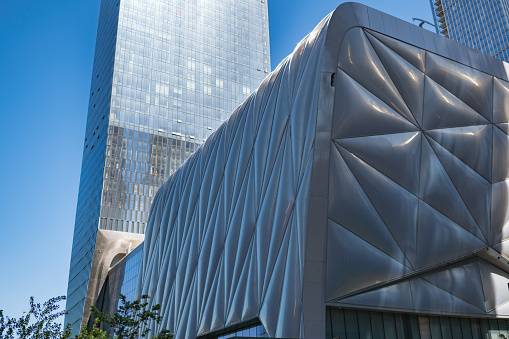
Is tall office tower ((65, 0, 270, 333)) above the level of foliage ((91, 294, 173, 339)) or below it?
above

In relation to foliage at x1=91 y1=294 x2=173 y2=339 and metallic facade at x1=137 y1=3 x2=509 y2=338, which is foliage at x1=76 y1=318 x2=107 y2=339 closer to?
foliage at x1=91 y1=294 x2=173 y2=339

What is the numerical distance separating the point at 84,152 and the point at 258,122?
7020cm

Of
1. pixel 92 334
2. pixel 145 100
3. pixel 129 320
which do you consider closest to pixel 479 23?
pixel 145 100

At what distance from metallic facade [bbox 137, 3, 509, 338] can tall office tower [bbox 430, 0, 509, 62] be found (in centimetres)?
10608

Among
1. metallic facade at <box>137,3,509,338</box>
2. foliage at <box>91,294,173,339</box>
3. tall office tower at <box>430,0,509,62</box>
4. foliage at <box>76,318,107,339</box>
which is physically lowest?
foliage at <box>76,318,107,339</box>

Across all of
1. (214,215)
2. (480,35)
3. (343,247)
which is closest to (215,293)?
(214,215)

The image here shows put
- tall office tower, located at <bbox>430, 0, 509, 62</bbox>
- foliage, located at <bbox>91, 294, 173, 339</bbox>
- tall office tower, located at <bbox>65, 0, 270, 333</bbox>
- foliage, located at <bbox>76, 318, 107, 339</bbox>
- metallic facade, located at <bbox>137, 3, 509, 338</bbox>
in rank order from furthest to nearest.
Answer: tall office tower, located at <bbox>430, 0, 509, 62</bbox> → tall office tower, located at <bbox>65, 0, 270, 333</bbox> → foliage, located at <bbox>91, 294, 173, 339</bbox> → foliage, located at <bbox>76, 318, 107, 339</bbox> → metallic facade, located at <bbox>137, 3, 509, 338</bbox>

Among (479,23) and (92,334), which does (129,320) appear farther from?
(479,23)

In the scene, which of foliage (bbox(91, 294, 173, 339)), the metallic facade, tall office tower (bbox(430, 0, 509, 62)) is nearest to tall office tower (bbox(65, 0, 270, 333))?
foliage (bbox(91, 294, 173, 339))

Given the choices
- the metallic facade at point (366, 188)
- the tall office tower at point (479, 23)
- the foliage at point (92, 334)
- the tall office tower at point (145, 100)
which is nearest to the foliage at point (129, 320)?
the foliage at point (92, 334)

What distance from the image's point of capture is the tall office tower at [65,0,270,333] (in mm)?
78438

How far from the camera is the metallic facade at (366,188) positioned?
25609mm

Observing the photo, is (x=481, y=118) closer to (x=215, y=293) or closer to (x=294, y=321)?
(x=294, y=321)

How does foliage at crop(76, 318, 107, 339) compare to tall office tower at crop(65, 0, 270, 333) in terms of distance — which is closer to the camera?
foliage at crop(76, 318, 107, 339)
